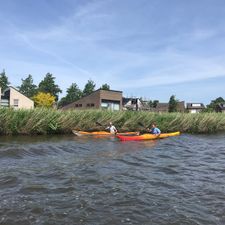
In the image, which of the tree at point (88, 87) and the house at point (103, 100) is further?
the tree at point (88, 87)

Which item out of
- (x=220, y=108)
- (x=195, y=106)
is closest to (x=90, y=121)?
(x=220, y=108)

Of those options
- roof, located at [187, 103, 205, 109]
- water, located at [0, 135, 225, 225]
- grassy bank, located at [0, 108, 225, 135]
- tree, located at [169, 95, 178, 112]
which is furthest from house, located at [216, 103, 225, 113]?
water, located at [0, 135, 225, 225]

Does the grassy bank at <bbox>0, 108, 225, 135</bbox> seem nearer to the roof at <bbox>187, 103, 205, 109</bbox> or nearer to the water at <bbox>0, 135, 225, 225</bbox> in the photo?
the water at <bbox>0, 135, 225, 225</bbox>

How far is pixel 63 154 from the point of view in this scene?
55.7ft

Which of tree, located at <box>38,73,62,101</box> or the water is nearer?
the water

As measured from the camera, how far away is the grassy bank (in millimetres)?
25184

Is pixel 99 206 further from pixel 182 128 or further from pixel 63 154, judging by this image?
pixel 182 128

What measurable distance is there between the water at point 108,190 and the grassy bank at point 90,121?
9354 millimetres

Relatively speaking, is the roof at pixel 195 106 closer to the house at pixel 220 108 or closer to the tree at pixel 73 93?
the house at pixel 220 108

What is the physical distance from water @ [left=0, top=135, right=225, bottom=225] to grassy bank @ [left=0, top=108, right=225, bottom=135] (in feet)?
30.7

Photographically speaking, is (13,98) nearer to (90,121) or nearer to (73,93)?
(90,121)

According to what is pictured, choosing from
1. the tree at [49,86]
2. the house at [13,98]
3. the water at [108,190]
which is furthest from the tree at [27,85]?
the water at [108,190]

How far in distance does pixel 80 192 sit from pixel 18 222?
2.70m

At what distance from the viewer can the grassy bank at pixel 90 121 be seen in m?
25.2
